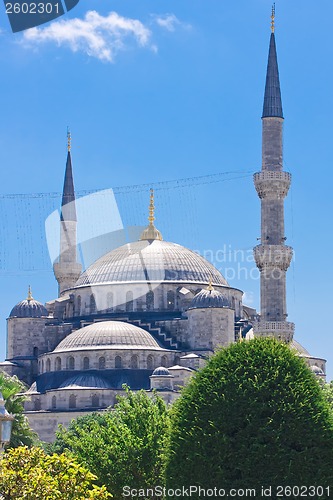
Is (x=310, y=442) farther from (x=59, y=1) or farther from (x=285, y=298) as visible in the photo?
(x=285, y=298)

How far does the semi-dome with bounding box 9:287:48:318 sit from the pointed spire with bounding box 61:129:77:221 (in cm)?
625

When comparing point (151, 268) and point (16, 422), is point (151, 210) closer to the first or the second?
point (151, 268)

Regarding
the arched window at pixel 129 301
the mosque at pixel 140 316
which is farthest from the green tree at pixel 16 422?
the arched window at pixel 129 301

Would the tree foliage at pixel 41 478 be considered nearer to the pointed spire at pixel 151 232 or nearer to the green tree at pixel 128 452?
the green tree at pixel 128 452

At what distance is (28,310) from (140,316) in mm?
5693

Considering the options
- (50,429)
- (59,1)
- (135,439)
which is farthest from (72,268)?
(59,1)

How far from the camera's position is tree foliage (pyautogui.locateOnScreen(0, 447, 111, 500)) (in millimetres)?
24578

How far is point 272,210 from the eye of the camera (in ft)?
203

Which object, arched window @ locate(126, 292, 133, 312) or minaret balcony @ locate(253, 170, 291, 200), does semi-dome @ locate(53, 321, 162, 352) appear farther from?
minaret balcony @ locate(253, 170, 291, 200)

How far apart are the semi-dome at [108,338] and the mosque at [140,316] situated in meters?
0.05

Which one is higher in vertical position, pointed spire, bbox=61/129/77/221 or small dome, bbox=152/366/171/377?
pointed spire, bbox=61/129/77/221

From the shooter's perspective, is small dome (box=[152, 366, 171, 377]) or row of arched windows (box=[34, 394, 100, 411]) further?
row of arched windows (box=[34, 394, 100, 411])

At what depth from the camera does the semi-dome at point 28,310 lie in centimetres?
7050

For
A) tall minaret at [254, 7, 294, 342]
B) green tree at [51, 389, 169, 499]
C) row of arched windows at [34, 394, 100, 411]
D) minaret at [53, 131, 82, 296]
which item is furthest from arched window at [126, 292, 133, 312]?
green tree at [51, 389, 169, 499]
